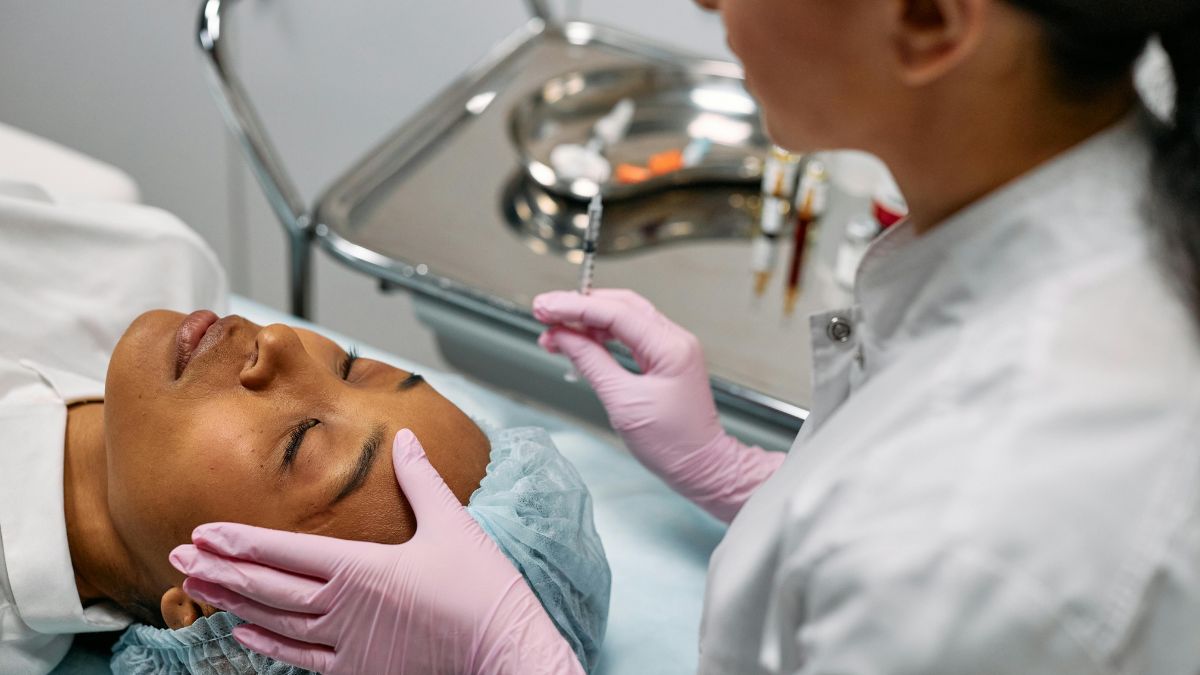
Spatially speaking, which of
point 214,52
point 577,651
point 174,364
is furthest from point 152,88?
point 577,651

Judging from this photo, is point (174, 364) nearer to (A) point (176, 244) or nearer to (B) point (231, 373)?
(B) point (231, 373)

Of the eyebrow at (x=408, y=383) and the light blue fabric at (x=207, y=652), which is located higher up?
the eyebrow at (x=408, y=383)

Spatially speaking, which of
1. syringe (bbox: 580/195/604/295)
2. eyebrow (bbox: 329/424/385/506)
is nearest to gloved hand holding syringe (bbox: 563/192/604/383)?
syringe (bbox: 580/195/604/295)

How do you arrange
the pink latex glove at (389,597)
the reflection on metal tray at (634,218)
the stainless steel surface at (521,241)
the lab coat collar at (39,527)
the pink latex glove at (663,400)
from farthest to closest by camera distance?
the reflection on metal tray at (634,218), the stainless steel surface at (521,241), the pink latex glove at (663,400), the lab coat collar at (39,527), the pink latex glove at (389,597)

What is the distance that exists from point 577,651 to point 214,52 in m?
0.99

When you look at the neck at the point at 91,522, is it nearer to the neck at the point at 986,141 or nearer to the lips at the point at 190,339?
the lips at the point at 190,339

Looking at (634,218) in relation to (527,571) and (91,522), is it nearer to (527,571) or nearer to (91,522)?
(527,571)

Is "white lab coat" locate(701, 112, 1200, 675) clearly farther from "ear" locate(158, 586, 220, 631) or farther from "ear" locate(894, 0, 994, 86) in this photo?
"ear" locate(158, 586, 220, 631)

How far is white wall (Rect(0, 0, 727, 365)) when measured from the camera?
2359mm

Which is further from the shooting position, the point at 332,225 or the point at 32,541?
the point at 332,225

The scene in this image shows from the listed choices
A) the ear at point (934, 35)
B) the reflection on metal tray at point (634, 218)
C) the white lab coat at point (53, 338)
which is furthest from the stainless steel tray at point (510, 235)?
the ear at point (934, 35)

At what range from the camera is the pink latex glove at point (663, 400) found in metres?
1.26

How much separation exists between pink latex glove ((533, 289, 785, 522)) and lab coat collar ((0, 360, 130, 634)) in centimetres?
54

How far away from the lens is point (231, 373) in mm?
1069
